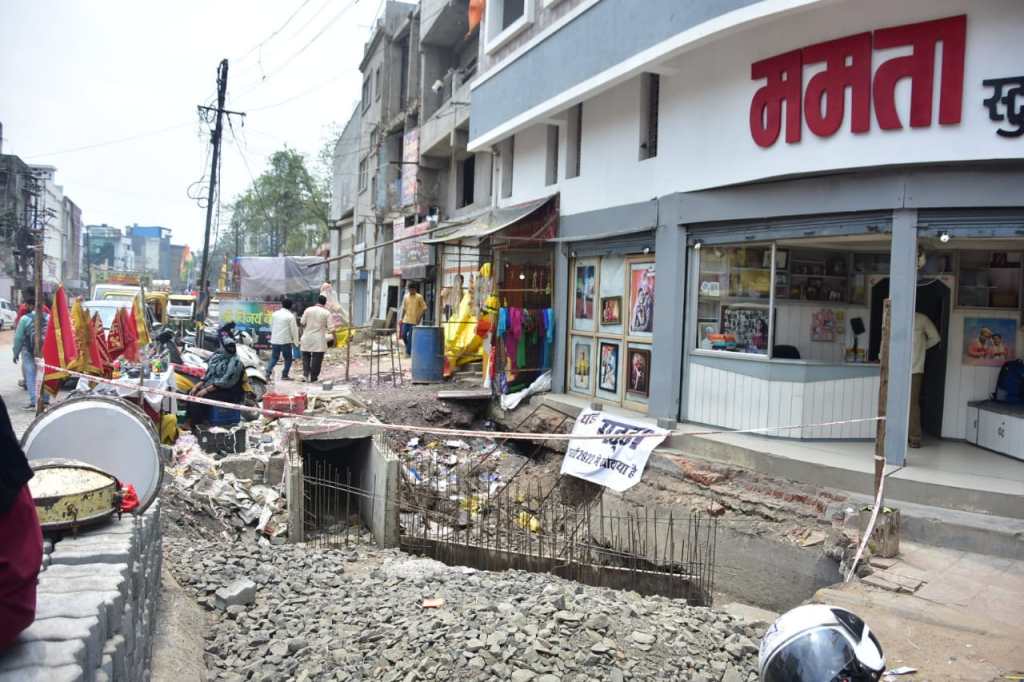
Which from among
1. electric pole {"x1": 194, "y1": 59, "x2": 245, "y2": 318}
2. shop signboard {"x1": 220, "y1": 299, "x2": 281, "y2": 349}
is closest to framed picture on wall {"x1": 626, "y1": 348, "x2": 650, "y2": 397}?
shop signboard {"x1": 220, "y1": 299, "x2": 281, "y2": 349}

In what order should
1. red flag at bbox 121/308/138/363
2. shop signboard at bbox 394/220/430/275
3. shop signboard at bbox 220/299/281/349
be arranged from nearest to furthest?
red flag at bbox 121/308/138/363 → shop signboard at bbox 394/220/430/275 → shop signboard at bbox 220/299/281/349

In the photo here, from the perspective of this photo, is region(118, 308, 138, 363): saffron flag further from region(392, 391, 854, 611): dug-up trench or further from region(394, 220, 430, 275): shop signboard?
region(394, 220, 430, 275): shop signboard

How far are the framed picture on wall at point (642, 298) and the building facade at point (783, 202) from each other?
3 cm

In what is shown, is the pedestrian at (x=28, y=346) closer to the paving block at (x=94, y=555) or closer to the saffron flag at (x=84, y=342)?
the saffron flag at (x=84, y=342)

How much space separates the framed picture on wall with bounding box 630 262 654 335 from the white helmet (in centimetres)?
768

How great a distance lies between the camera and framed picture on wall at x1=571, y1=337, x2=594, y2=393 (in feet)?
41.0

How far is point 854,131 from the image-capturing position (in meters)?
7.72

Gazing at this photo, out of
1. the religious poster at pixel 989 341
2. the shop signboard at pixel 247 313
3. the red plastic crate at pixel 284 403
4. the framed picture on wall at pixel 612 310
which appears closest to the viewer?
the religious poster at pixel 989 341

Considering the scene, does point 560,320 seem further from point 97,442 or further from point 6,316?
point 6,316

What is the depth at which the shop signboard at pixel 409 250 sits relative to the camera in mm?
23125

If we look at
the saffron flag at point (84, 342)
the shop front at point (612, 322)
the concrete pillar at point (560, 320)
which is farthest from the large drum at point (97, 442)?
the concrete pillar at point (560, 320)

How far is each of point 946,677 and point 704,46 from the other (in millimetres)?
7548

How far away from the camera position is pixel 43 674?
8.57ft

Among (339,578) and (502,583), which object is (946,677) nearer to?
(502,583)
